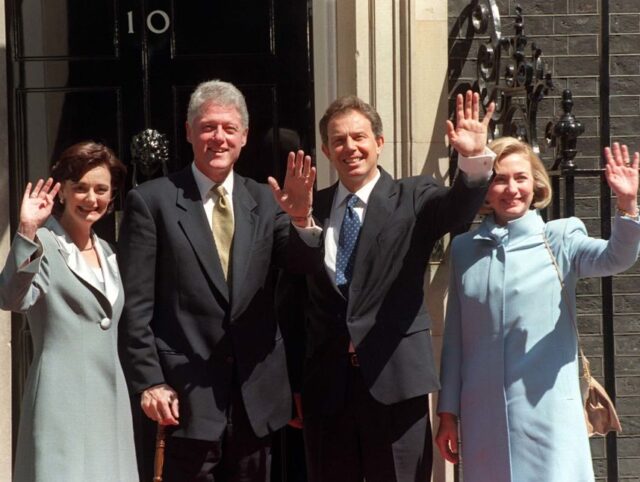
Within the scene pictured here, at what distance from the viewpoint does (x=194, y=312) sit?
525cm

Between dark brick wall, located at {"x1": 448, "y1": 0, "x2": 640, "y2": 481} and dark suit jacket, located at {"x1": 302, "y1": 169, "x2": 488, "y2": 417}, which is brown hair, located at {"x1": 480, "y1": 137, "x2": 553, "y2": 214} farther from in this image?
dark brick wall, located at {"x1": 448, "y1": 0, "x2": 640, "y2": 481}

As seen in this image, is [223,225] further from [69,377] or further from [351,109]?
[69,377]

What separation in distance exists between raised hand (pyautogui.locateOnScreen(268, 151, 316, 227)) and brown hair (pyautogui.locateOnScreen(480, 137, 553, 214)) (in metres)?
0.76

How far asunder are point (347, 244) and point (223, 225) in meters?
0.50

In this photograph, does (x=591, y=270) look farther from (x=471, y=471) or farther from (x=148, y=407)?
(x=148, y=407)

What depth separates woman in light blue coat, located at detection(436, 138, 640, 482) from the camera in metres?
5.10

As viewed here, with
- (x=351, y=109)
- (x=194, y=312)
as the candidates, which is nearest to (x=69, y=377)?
(x=194, y=312)

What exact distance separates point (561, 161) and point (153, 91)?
2.21 meters

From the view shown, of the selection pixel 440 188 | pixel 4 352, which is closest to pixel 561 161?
pixel 440 188

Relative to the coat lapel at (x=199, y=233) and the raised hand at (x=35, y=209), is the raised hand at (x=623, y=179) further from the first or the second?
the raised hand at (x=35, y=209)

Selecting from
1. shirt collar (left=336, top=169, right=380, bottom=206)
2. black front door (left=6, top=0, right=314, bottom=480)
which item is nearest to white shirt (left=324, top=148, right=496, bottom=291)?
shirt collar (left=336, top=169, right=380, bottom=206)

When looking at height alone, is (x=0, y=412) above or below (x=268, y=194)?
below

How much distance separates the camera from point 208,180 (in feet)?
17.7

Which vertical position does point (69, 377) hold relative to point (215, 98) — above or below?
below
